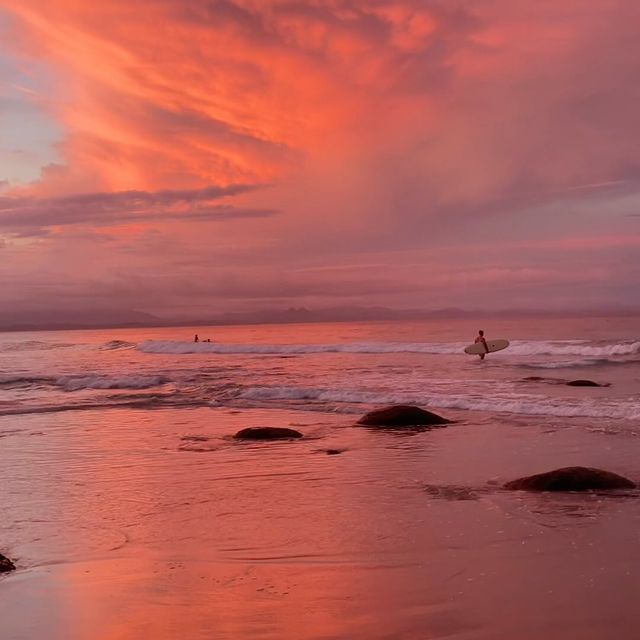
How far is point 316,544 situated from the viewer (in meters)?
6.86

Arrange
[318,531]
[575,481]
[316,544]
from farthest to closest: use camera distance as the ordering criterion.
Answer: [575,481] < [318,531] < [316,544]

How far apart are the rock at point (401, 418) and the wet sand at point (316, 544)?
260 centimetres

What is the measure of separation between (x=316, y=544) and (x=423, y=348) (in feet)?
160

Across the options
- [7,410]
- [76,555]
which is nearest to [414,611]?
[76,555]

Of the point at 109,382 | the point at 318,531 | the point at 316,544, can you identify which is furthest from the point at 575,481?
the point at 109,382

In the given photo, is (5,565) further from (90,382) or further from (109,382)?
(90,382)

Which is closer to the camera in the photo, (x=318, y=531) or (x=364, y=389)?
(x=318, y=531)

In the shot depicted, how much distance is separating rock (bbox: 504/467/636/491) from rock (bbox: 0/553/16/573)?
18.4ft

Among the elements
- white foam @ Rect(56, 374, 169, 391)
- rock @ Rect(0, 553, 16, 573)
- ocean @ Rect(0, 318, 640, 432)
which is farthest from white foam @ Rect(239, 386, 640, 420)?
rock @ Rect(0, 553, 16, 573)

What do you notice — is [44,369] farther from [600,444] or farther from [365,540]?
[365,540]

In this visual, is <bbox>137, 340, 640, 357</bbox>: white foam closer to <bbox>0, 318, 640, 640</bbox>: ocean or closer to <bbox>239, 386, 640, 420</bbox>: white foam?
<bbox>239, 386, 640, 420</bbox>: white foam

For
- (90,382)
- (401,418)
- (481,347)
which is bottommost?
(90,382)

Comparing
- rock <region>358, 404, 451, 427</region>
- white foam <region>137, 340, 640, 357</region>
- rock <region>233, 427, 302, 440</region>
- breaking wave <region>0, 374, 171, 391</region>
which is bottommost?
breaking wave <region>0, 374, 171, 391</region>

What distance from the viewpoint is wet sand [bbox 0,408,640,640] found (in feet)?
16.2
